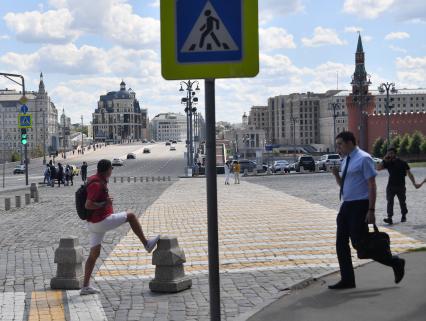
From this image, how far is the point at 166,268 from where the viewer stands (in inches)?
316

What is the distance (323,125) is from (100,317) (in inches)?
7599

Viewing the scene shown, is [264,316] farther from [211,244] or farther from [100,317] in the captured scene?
[211,244]

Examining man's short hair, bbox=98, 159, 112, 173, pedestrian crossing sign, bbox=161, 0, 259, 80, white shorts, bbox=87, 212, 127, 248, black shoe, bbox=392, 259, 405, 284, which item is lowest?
black shoe, bbox=392, 259, 405, 284

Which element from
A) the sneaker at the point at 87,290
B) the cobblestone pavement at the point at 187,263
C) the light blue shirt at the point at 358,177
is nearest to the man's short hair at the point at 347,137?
the light blue shirt at the point at 358,177

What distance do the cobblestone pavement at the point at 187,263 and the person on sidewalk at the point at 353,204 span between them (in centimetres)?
85

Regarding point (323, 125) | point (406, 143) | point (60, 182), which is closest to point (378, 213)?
point (60, 182)

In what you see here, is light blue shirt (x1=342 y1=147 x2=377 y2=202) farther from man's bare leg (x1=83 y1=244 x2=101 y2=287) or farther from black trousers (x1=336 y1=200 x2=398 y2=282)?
man's bare leg (x1=83 y1=244 x2=101 y2=287)

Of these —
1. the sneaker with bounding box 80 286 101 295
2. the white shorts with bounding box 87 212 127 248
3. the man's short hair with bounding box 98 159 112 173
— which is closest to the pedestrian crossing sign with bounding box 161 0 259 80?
the man's short hair with bounding box 98 159 112 173

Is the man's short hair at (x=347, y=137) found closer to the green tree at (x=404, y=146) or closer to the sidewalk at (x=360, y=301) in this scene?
the sidewalk at (x=360, y=301)

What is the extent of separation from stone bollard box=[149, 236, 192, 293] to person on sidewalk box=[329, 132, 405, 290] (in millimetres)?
1700

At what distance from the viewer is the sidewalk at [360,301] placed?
6422 millimetres

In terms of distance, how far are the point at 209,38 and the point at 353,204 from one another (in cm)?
385

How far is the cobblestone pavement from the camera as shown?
7.38m

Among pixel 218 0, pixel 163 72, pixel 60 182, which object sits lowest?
pixel 60 182
